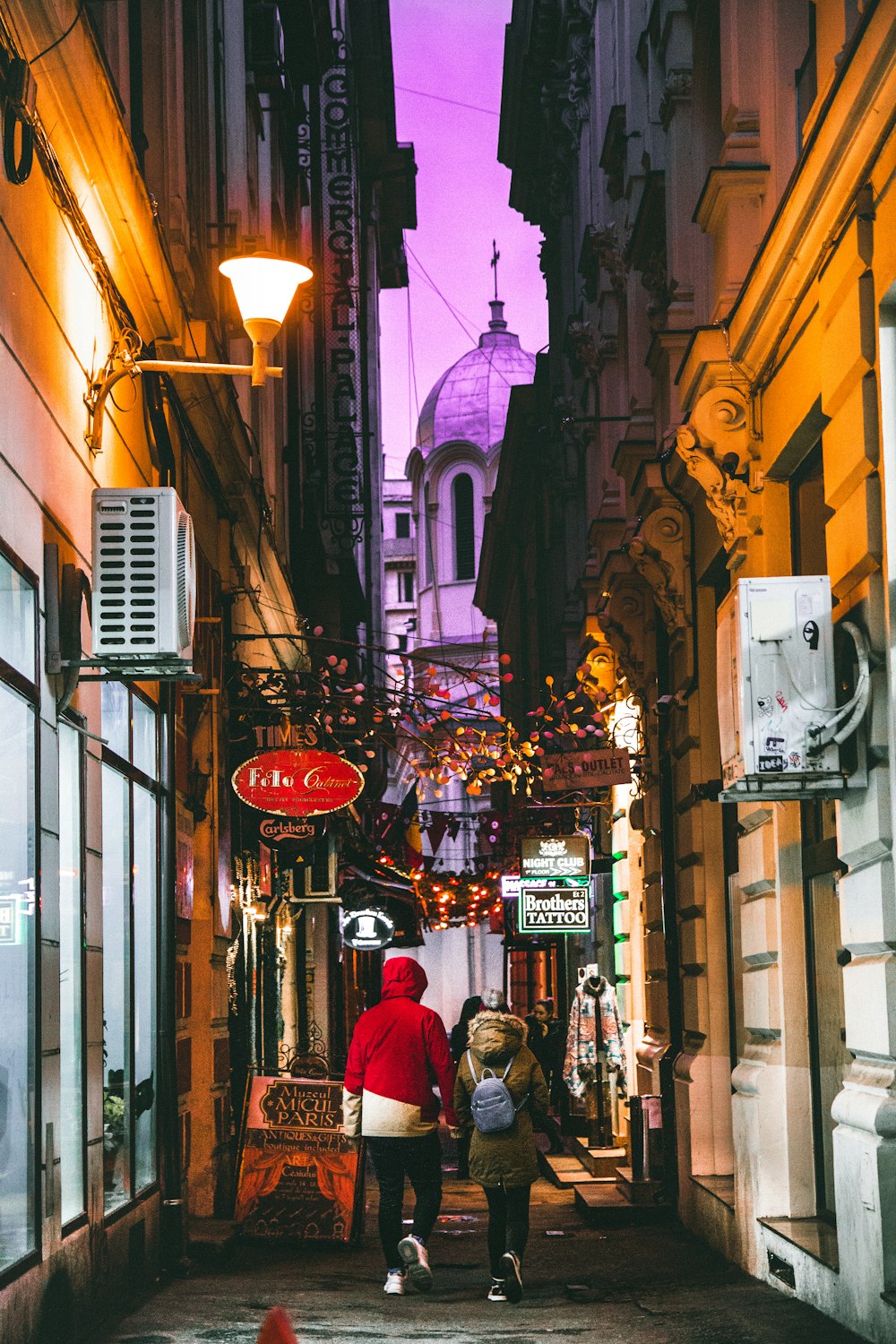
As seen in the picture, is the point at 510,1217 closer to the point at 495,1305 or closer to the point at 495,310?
the point at 495,1305

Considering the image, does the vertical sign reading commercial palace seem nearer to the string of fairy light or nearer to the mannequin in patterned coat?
the string of fairy light

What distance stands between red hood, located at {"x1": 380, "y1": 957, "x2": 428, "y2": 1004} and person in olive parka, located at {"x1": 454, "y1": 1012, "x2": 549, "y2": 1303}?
0.45 metres

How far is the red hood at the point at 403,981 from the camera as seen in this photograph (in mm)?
11352

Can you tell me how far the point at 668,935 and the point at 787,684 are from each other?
24.1 ft

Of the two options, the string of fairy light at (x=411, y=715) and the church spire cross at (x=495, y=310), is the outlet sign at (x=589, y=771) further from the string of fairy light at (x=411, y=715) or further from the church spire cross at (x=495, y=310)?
the church spire cross at (x=495, y=310)

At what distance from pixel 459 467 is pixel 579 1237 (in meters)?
58.5

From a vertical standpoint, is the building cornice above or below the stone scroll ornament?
above

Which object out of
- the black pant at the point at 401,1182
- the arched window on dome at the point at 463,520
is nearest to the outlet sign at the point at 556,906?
the black pant at the point at 401,1182

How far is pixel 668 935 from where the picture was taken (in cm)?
1553

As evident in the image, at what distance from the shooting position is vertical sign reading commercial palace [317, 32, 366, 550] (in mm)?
30453

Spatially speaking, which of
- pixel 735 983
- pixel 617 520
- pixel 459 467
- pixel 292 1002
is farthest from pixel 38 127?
pixel 459 467

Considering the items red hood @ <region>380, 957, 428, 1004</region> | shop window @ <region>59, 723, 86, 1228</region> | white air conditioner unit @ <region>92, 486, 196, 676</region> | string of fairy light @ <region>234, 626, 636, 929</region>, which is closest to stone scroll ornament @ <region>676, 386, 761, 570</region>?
string of fairy light @ <region>234, 626, 636, 929</region>

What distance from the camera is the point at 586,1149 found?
19.6m

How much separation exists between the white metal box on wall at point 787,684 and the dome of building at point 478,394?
2456 inches
